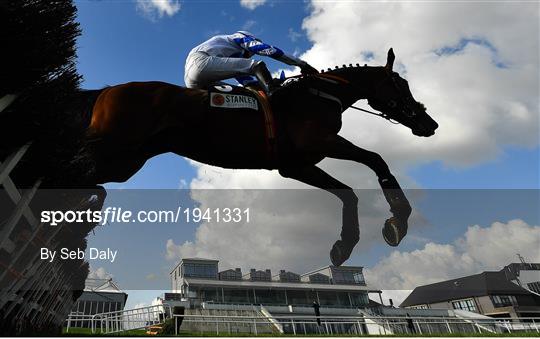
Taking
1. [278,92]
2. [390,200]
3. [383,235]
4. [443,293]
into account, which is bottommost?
[383,235]

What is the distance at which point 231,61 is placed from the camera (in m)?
4.46

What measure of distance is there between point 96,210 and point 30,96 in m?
1.40

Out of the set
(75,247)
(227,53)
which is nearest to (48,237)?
(75,247)

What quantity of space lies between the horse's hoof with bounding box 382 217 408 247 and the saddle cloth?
130cm

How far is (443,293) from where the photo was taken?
36.6 metres

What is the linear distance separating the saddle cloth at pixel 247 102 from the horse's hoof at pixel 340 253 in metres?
1.11

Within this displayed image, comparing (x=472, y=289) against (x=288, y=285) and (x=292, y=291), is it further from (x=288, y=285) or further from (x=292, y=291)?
(x=288, y=285)

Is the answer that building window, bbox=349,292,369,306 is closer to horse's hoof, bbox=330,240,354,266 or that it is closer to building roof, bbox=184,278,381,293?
building roof, bbox=184,278,381,293

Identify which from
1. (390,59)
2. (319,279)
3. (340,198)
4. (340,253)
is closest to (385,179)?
(340,198)

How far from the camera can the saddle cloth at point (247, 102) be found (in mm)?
4125

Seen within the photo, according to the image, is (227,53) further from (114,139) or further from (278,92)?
(114,139)

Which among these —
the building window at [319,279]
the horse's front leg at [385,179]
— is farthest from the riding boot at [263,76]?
the building window at [319,279]

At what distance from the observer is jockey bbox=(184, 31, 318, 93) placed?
14.2 feet

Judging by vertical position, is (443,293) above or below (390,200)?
above
